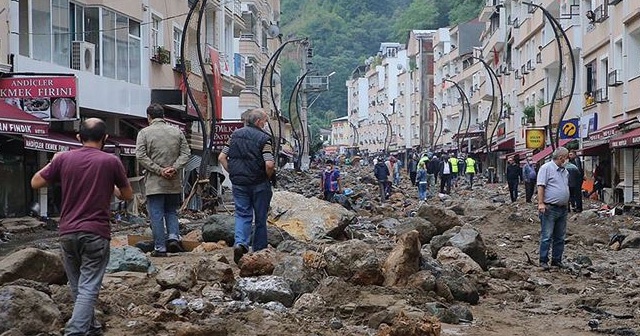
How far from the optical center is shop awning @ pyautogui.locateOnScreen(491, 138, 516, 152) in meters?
61.2

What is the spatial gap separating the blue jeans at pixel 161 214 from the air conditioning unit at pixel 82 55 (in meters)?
15.9

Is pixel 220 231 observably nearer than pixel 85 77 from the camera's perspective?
Yes

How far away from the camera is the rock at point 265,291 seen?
28.1 feet

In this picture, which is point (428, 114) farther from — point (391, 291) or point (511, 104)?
point (391, 291)

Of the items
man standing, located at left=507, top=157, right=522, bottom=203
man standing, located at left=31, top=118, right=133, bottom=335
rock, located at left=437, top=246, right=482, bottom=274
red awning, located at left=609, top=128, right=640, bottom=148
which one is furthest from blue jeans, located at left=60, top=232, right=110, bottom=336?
man standing, located at left=507, top=157, right=522, bottom=203

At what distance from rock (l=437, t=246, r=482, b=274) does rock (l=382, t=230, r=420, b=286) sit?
1.73 meters

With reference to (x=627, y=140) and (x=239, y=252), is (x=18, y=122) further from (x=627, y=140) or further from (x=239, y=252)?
(x=627, y=140)

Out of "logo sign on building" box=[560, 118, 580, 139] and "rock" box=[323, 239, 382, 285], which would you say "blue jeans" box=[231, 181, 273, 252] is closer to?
"rock" box=[323, 239, 382, 285]

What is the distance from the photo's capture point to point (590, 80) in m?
39.2

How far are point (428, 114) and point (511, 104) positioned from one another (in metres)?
49.9

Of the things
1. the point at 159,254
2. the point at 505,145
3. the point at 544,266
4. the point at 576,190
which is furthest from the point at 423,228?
the point at 505,145

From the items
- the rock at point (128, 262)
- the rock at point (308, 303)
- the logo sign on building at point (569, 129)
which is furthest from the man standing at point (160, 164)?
the logo sign on building at point (569, 129)

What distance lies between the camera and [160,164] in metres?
10.9

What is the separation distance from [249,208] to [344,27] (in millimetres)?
158116
